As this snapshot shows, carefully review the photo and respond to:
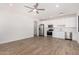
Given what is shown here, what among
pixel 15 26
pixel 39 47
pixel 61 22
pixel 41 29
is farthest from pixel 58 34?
pixel 15 26

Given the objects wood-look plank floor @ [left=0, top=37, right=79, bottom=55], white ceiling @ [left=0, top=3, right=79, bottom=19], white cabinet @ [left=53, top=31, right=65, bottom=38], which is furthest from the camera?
white cabinet @ [left=53, top=31, right=65, bottom=38]

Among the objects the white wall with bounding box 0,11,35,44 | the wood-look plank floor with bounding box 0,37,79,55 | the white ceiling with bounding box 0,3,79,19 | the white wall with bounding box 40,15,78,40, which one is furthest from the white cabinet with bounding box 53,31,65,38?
the white wall with bounding box 0,11,35,44

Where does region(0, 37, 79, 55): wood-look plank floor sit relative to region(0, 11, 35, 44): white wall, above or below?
below

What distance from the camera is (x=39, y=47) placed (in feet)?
10.7

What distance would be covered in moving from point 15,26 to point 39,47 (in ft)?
3.16

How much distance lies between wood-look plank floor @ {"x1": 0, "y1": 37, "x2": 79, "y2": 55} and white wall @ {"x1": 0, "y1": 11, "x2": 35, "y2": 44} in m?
0.17

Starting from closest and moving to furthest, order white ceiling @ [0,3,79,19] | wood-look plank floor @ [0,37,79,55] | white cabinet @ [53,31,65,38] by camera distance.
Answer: white ceiling @ [0,3,79,19] → wood-look plank floor @ [0,37,79,55] → white cabinet @ [53,31,65,38]

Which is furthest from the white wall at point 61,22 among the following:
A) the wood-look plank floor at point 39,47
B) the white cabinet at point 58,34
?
the wood-look plank floor at point 39,47

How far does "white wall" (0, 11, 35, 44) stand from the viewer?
2955mm

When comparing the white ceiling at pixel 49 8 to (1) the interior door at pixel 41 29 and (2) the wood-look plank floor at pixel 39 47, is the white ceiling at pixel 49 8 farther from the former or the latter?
(2) the wood-look plank floor at pixel 39 47

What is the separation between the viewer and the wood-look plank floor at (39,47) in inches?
115

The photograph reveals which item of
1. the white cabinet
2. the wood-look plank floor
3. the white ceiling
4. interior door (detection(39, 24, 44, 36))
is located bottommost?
the wood-look plank floor

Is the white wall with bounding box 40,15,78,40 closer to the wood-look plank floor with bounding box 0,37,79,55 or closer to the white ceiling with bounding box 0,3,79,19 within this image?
the white ceiling with bounding box 0,3,79,19

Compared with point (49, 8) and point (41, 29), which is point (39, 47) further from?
point (49, 8)
